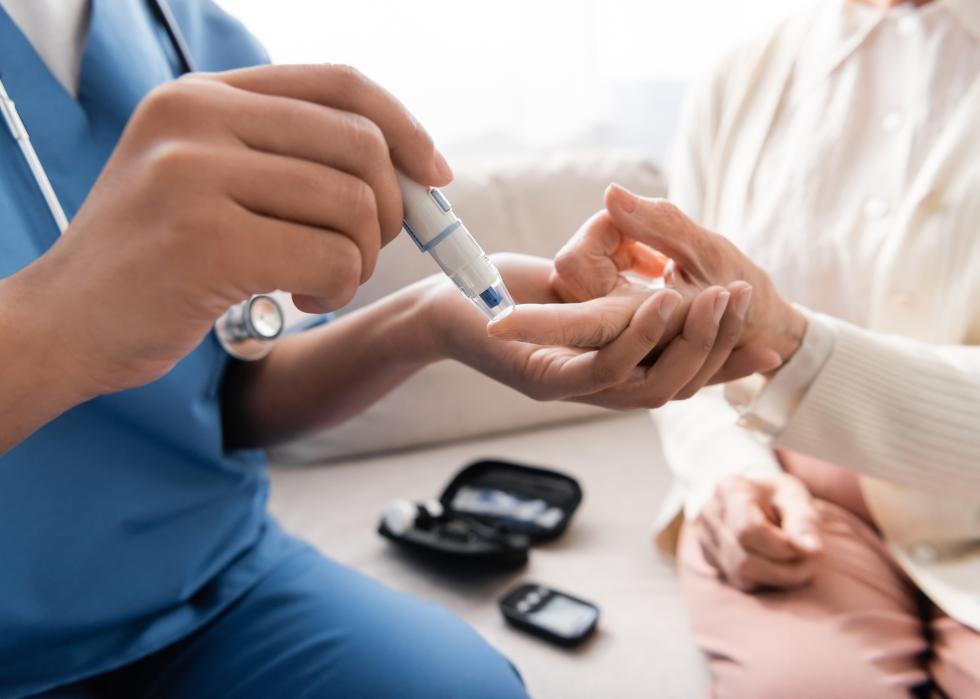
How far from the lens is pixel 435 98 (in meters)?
1.30

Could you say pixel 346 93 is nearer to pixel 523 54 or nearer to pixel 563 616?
pixel 563 616

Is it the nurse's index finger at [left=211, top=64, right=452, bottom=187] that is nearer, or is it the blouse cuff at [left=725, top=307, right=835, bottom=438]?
the nurse's index finger at [left=211, top=64, right=452, bottom=187]

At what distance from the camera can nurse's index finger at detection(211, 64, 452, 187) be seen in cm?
40

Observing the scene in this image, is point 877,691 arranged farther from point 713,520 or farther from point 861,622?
point 713,520

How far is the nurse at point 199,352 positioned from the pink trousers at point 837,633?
0.70 feet

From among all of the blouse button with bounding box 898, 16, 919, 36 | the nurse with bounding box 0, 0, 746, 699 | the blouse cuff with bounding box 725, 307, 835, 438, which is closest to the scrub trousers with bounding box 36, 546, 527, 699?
the nurse with bounding box 0, 0, 746, 699

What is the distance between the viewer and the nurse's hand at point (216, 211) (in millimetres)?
371

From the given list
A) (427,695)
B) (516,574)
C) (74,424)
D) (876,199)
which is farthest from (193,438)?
(876,199)

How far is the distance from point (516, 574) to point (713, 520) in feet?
0.87

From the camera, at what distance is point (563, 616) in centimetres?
80

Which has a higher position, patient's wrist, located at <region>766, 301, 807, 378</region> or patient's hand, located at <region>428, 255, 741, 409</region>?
patient's hand, located at <region>428, 255, 741, 409</region>

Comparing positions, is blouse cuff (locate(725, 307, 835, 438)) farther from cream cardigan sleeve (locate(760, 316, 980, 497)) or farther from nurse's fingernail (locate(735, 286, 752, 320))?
nurse's fingernail (locate(735, 286, 752, 320))

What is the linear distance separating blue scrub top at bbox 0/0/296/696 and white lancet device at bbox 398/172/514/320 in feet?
0.97

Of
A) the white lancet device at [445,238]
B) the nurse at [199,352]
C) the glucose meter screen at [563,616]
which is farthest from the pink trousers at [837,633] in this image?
the white lancet device at [445,238]
